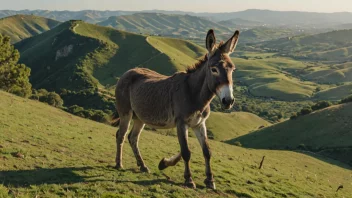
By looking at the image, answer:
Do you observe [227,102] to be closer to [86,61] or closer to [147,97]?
[147,97]

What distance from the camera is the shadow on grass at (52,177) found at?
1015 cm

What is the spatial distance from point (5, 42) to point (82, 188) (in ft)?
195

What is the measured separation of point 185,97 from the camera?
36.6 feet

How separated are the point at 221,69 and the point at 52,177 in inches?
282

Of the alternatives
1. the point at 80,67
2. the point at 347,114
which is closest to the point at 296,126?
the point at 347,114

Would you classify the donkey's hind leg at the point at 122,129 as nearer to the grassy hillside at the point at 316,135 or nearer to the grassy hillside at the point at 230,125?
the grassy hillside at the point at 316,135

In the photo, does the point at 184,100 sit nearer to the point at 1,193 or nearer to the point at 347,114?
the point at 1,193

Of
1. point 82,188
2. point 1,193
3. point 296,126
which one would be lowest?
point 296,126

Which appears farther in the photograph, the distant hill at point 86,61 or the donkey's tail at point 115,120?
the distant hill at point 86,61

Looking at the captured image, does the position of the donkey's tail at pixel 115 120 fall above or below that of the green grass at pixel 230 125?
above

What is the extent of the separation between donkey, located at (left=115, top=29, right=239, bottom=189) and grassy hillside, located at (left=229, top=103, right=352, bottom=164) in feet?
177

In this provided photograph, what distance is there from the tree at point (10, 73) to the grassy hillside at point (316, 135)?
49.1 metres

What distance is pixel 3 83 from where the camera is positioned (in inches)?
2311

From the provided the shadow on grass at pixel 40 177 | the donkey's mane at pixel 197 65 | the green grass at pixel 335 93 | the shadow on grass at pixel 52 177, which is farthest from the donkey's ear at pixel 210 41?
the green grass at pixel 335 93
